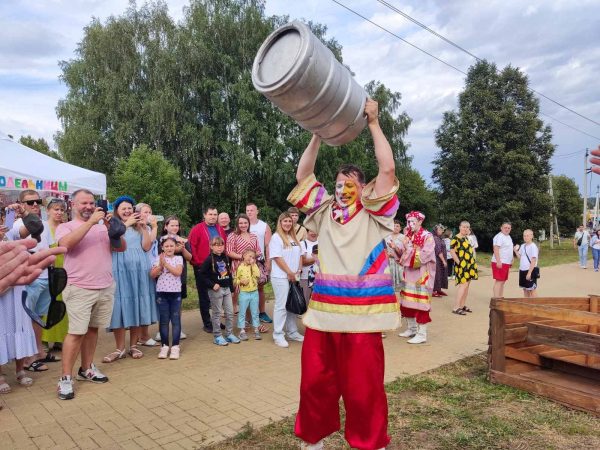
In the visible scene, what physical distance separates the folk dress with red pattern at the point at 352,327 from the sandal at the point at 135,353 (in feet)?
11.4

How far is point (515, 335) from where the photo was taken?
205 inches

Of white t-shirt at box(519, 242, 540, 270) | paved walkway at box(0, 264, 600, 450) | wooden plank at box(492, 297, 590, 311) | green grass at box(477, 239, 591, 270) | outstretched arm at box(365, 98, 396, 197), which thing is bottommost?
green grass at box(477, 239, 591, 270)

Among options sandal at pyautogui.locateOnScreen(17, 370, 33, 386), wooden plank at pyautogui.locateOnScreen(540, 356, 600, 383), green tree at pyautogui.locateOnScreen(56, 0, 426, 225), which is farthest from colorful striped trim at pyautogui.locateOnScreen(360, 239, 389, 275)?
green tree at pyautogui.locateOnScreen(56, 0, 426, 225)

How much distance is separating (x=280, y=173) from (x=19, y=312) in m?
20.8

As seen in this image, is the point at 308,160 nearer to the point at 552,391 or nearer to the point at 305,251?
the point at 552,391

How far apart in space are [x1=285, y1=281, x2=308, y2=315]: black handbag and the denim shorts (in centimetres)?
294

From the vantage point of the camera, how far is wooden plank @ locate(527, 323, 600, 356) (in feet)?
14.5

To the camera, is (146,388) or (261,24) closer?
(146,388)

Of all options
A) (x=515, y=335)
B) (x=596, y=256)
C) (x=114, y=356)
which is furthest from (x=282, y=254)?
(x=596, y=256)

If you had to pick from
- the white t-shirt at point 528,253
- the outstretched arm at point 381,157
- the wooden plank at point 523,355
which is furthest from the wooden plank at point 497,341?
the white t-shirt at point 528,253

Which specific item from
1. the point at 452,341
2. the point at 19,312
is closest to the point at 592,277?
the point at 452,341

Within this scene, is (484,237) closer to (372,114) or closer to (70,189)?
(70,189)

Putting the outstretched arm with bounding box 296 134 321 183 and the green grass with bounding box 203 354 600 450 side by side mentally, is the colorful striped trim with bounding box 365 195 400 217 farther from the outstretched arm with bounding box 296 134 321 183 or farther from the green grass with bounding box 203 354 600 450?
the green grass with bounding box 203 354 600 450

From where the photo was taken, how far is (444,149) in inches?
1339
